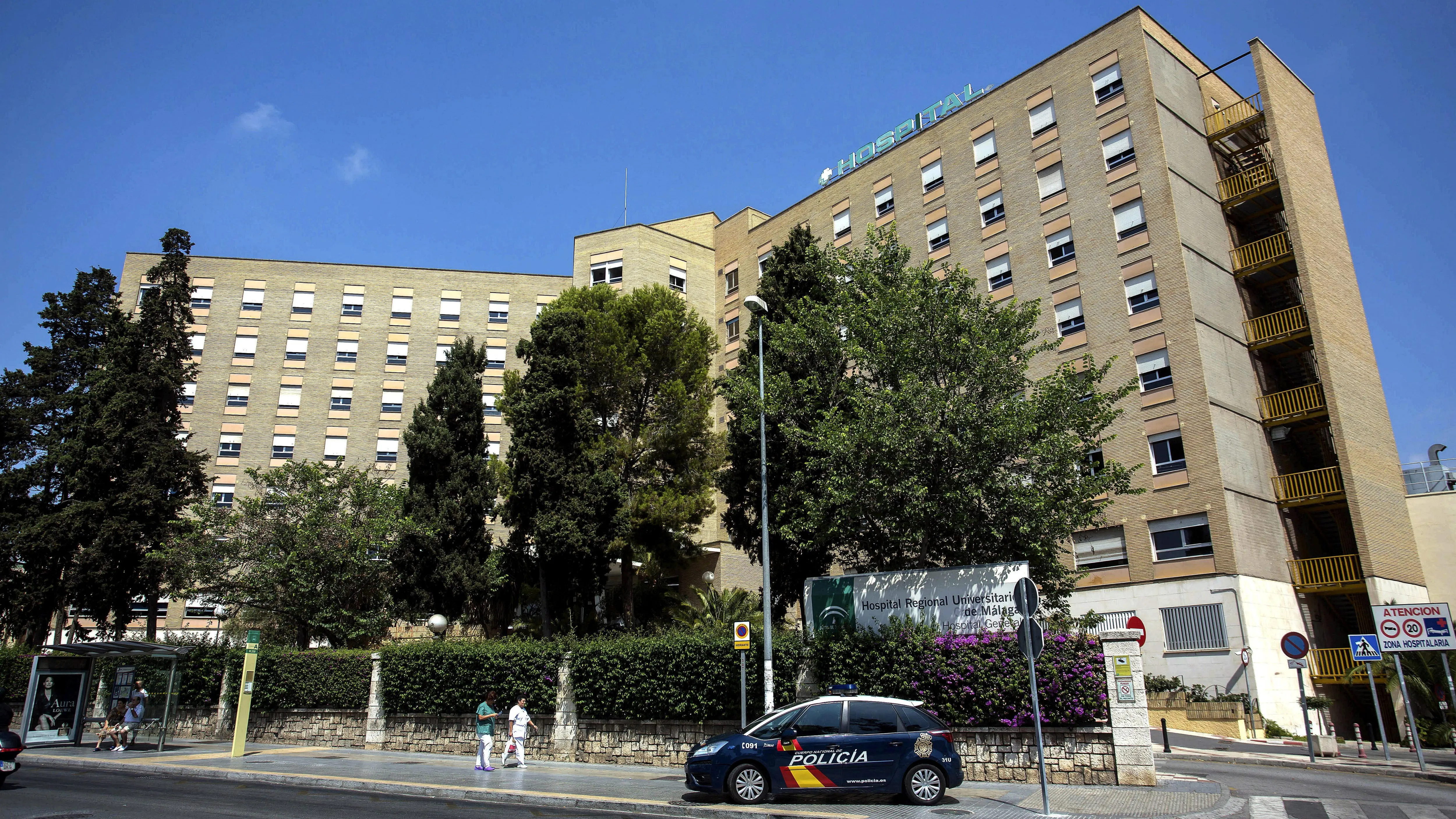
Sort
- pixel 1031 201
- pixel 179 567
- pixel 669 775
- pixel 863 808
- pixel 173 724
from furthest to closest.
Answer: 1. pixel 1031 201
2. pixel 179 567
3. pixel 173 724
4. pixel 669 775
5. pixel 863 808

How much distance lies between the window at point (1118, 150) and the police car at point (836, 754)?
27745mm

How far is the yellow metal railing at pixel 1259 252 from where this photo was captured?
32656 mm

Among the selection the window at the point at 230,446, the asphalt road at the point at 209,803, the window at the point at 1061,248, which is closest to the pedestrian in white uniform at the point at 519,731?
the asphalt road at the point at 209,803

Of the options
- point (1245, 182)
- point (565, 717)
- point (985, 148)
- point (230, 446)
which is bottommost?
point (565, 717)

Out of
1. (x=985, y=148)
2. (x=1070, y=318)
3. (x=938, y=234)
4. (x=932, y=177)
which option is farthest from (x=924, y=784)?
(x=932, y=177)

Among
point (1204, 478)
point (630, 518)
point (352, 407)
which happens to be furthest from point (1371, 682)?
point (352, 407)

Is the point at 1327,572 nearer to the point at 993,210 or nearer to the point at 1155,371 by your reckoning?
the point at 1155,371

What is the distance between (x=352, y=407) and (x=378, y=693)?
2730cm

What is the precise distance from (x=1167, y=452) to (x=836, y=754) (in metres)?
22.5

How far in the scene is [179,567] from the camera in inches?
1070

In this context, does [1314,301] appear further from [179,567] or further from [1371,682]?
[179,567]

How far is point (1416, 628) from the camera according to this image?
18.2 metres

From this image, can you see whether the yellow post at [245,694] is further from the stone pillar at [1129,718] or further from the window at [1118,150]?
the window at [1118,150]

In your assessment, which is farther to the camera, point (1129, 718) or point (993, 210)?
point (993, 210)
